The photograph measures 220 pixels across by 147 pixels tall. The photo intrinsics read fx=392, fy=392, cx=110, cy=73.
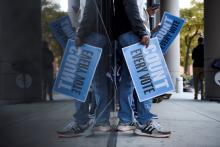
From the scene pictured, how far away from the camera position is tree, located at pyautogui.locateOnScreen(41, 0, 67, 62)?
64 cm

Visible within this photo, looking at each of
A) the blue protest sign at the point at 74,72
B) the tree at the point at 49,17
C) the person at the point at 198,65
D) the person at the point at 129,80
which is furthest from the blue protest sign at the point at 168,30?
the tree at the point at 49,17

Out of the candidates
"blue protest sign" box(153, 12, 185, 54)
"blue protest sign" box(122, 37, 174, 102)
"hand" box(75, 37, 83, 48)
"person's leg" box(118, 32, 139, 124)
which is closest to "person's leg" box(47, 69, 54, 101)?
"hand" box(75, 37, 83, 48)

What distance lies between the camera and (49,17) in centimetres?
68

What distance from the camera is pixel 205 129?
360 centimetres

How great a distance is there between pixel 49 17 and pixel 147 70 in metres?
2.29

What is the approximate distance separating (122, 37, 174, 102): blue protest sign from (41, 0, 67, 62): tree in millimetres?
2138

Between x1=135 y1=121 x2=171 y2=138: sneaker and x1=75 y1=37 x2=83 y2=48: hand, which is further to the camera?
x1=135 y1=121 x2=171 y2=138: sneaker

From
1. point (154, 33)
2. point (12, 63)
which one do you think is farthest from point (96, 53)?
point (154, 33)

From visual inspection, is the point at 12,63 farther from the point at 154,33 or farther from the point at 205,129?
the point at 154,33

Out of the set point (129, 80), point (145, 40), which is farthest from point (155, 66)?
point (129, 80)

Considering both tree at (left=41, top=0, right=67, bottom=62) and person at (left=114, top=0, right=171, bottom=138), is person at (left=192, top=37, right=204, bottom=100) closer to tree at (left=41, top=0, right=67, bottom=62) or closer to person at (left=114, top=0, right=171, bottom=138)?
person at (left=114, top=0, right=171, bottom=138)

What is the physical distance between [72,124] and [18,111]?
0.55 meters

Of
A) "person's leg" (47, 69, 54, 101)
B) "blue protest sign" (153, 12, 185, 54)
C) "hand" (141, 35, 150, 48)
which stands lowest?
"person's leg" (47, 69, 54, 101)

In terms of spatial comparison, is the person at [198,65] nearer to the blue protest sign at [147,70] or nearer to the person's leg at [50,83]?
the blue protest sign at [147,70]
